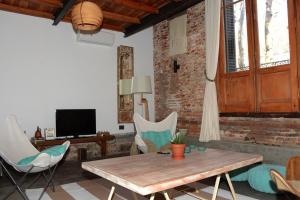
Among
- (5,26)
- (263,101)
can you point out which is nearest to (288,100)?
(263,101)

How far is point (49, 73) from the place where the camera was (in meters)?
5.33

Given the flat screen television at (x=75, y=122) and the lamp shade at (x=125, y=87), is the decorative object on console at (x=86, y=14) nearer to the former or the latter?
the flat screen television at (x=75, y=122)

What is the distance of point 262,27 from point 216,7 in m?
0.95

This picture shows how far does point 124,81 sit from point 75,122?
1513 millimetres

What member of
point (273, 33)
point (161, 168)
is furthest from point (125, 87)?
point (161, 168)

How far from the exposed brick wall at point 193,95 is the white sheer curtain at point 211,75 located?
32cm

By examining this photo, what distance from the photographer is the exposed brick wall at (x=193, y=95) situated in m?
3.97

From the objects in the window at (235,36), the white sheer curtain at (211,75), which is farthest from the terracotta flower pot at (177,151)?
the window at (235,36)

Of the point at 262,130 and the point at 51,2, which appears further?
the point at 51,2

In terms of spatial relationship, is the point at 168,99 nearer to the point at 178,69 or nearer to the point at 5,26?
the point at 178,69

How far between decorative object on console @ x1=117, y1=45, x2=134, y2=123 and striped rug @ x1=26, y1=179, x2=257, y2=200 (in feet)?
8.83

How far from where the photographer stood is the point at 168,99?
6.28 metres

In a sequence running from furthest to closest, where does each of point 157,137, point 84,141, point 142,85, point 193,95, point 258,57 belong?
point 193,95 → point 142,85 → point 84,141 → point 157,137 → point 258,57

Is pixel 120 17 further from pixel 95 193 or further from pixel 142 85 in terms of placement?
pixel 95 193
